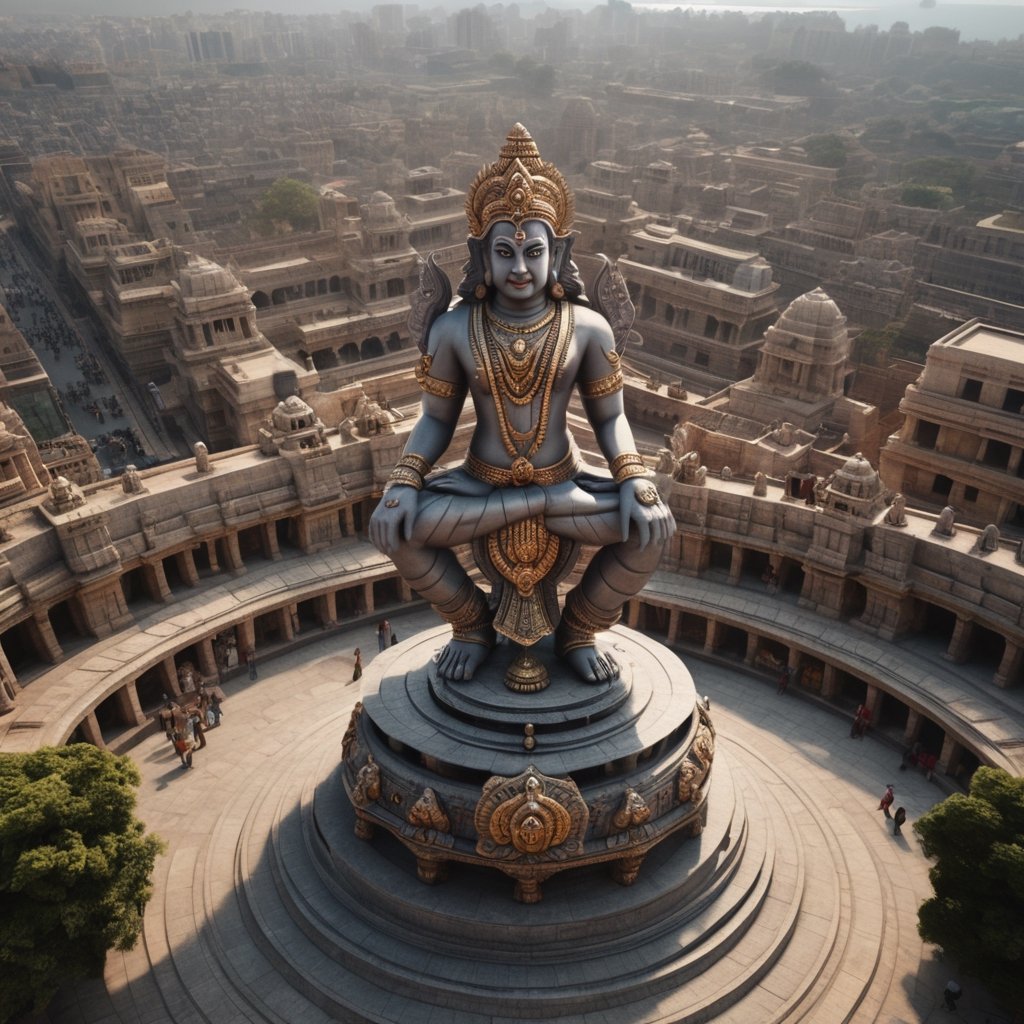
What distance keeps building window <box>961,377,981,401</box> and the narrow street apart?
125ft

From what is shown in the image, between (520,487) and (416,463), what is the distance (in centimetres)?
213

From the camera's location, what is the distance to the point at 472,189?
1589cm

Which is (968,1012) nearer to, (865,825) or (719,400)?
(865,825)

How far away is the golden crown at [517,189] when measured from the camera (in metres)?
15.3

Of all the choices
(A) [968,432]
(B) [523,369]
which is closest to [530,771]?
(B) [523,369]

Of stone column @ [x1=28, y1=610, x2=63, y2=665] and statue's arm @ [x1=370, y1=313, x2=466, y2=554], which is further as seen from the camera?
stone column @ [x1=28, y1=610, x2=63, y2=665]

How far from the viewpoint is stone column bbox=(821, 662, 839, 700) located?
2459 centimetres

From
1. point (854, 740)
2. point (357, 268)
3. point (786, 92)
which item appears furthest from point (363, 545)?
point (786, 92)

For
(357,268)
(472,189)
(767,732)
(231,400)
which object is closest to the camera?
(472,189)

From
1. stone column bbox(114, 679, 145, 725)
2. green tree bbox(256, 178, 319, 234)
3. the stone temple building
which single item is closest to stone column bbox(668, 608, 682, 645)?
stone column bbox(114, 679, 145, 725)

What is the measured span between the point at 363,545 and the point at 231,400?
1750cm

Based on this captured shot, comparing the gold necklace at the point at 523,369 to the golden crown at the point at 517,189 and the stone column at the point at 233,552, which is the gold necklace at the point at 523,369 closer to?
the golden crown at the point at 517,189

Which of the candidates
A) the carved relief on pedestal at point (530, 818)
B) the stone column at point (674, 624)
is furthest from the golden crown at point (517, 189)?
the stone column at point (674, 624)

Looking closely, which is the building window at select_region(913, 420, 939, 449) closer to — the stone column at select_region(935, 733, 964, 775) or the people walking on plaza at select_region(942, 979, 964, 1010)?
the stone column at select_region(935, 733, 964, 775)
